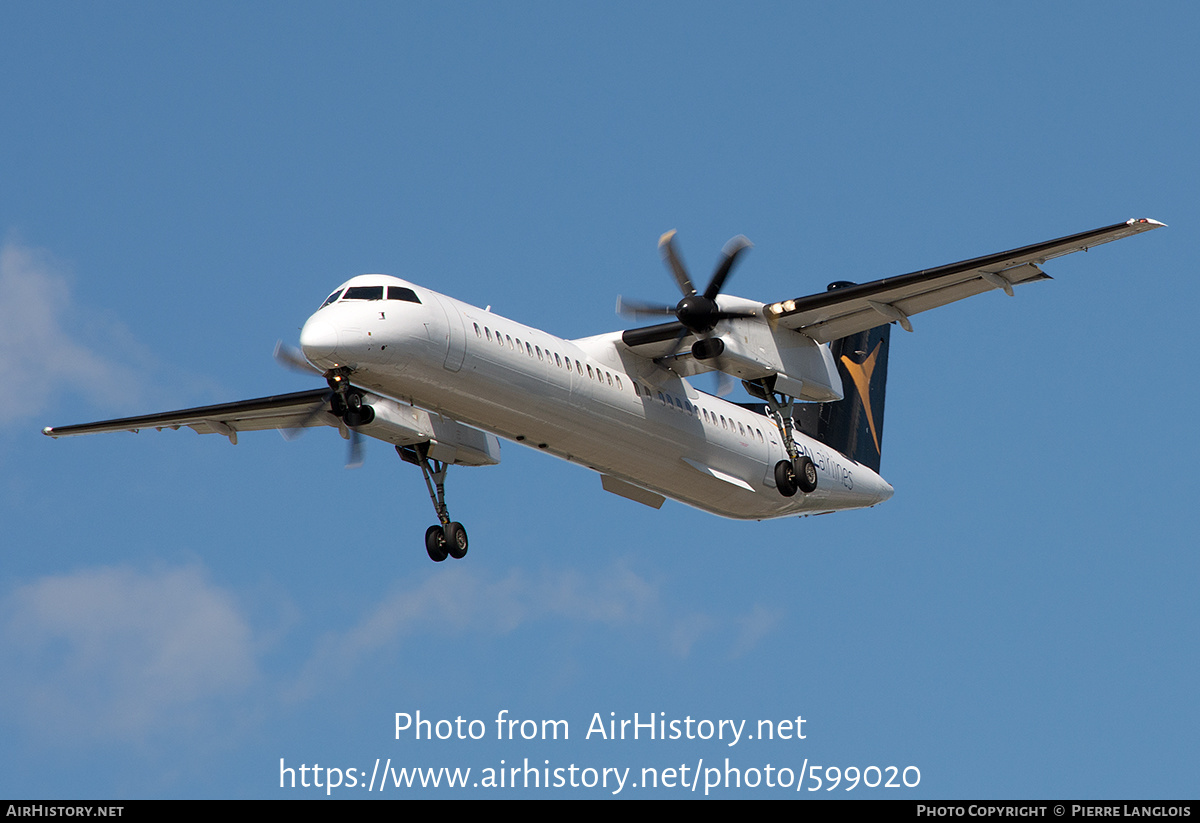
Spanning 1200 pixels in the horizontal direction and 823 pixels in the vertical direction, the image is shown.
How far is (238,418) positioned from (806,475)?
10.3 metres

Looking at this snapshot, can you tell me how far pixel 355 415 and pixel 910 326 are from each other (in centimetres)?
934

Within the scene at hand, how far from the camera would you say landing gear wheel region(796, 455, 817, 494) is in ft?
83.1

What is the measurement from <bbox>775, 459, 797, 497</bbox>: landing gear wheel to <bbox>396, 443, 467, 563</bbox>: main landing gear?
17.7 feet

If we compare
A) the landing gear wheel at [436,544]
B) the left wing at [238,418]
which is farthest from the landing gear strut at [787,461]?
the left wing at [238,418]

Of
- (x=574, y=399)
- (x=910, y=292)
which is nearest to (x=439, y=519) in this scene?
(x=574, y=399)

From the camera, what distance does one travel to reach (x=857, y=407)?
30719mm

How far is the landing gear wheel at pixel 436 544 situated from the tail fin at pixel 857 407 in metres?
8.34

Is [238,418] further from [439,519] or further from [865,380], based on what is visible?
[865,380]

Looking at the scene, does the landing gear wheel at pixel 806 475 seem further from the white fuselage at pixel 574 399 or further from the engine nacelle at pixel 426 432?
→ the engine nacelle at pixel 426 432

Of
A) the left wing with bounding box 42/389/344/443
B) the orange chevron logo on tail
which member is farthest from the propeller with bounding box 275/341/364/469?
the orange chevron logo on tail

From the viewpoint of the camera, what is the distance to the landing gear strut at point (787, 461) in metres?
25.1
